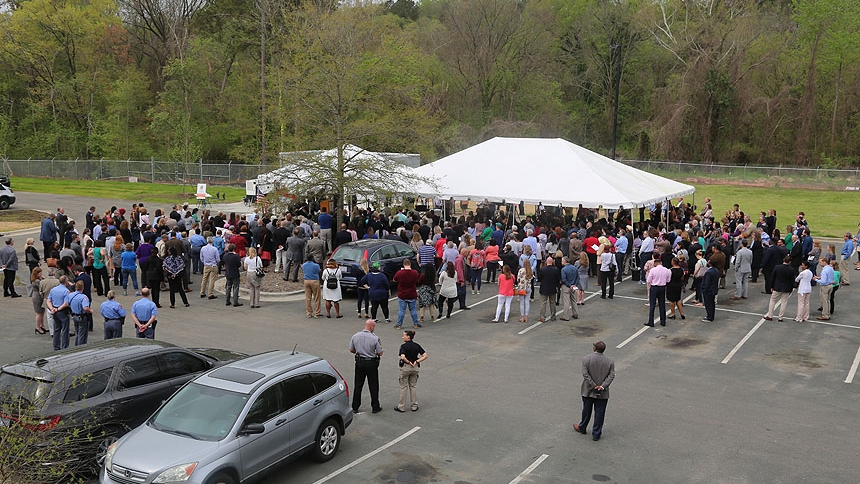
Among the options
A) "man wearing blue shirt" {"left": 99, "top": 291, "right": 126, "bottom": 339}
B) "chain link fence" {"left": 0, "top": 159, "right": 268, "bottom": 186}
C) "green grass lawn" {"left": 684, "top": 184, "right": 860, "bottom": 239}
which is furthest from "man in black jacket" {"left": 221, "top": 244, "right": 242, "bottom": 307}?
"chain link fence" {"left": 0, "top": 159, "right": 268, "bottom": 186}

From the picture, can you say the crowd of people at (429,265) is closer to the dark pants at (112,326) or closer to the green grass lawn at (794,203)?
the dark pants at (112,326)

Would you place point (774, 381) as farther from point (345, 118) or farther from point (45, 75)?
Answer: point (45, 75)

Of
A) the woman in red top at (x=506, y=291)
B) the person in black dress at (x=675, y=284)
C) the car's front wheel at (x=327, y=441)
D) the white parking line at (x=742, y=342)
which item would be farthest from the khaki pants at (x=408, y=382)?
the person in black dress at (x=675, y=284)

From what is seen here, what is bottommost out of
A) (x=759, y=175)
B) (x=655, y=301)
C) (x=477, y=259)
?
(x=655, y=301)

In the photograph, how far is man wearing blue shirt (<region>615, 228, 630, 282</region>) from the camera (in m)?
21.3

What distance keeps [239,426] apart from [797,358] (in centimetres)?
1159

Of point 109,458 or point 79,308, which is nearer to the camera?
point 109,458

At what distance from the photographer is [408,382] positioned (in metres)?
11.5

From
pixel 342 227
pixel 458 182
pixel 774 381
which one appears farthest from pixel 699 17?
pixel 774 381

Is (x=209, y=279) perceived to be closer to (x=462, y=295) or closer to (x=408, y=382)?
(x=462, y=295)

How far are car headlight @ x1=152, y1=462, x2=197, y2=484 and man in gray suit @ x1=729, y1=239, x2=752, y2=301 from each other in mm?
16036

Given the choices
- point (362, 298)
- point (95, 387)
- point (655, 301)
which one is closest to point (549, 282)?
point (655, 301)

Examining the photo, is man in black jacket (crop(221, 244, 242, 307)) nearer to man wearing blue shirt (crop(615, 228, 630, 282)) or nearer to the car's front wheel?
the car's front wheel

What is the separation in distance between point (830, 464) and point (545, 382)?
4.72 meters
